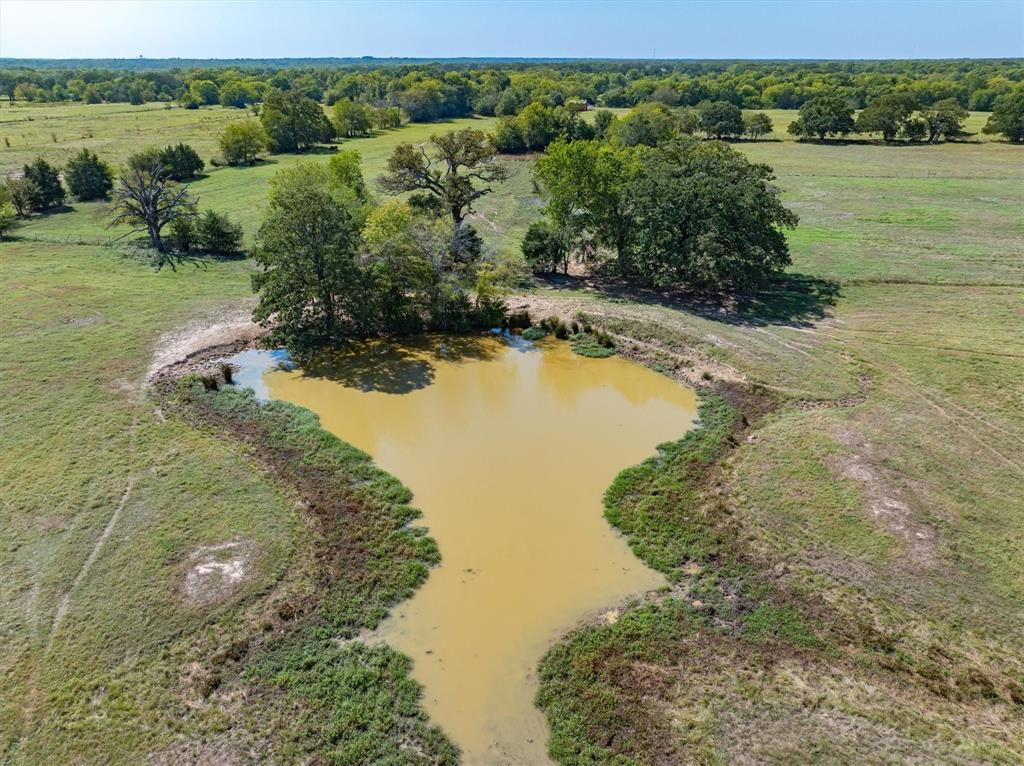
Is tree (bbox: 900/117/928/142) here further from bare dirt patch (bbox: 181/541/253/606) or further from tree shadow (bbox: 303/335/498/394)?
bare dirt patch (bbox: 181/541/253/606)

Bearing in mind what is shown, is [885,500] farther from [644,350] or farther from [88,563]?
[88,563]

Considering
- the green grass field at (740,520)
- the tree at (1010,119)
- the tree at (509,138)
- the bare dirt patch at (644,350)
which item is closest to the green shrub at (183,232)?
the green grass field at (740,520)

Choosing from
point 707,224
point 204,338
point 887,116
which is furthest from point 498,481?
point 887,116

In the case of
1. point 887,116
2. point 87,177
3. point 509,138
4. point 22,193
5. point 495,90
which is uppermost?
point 495,90

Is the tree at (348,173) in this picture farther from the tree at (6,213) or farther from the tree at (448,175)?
the tree at (6,213)

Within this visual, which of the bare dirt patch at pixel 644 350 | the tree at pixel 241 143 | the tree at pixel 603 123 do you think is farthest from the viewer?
the tree at pixel 603 123

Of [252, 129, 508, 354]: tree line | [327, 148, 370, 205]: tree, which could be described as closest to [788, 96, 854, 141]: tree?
[327, 148, 370, 205]: tree

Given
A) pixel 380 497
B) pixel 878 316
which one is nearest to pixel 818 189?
pixel 878 316
